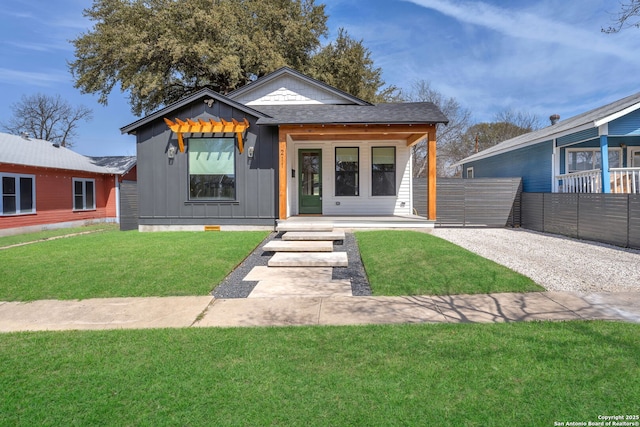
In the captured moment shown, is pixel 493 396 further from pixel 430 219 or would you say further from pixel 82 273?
pixel 430 219

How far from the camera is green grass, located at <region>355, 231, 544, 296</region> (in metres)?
4.75

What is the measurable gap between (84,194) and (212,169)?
11.7 meters

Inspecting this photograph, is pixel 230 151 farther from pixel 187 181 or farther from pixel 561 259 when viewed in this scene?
pixel 561 259

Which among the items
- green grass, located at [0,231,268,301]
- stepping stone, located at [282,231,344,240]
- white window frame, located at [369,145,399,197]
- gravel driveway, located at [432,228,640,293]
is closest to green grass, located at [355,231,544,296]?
gravel driveway, located at [432,228,640,293]

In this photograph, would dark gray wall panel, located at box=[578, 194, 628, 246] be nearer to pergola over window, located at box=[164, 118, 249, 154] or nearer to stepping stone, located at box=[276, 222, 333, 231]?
stepping stone, located at box=[276, 222, 333, 231]

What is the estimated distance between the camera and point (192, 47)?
15836 millimetres

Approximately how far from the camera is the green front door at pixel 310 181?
11.9m

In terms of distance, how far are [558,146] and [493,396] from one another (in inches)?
493

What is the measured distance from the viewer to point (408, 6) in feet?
56.0

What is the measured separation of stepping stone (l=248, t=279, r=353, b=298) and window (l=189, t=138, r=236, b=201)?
5.37 meters

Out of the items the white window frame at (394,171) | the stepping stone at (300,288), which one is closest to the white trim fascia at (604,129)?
the white window frame at (394,171)

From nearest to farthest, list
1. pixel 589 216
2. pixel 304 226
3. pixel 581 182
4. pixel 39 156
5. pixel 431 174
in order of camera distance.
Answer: pixel 304 226 → pixel 589 216 → pixel 431 174 → pixel 581 182 → pixel 39 156

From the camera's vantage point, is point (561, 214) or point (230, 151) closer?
point (230, 151)

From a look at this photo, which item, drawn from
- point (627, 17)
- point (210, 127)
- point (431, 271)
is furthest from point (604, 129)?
point (210, 127)
